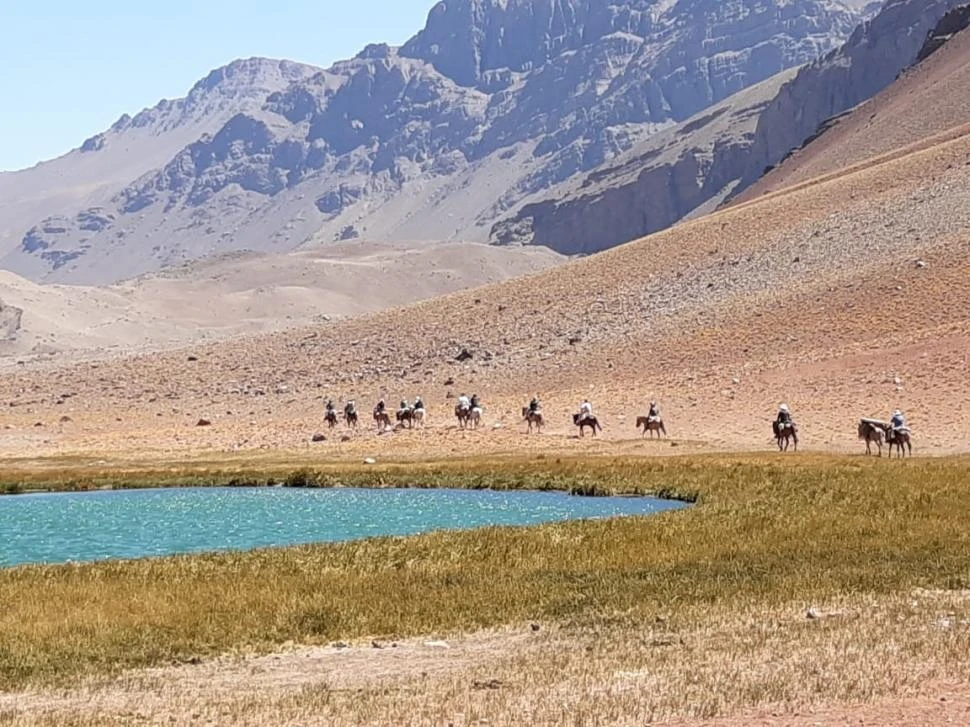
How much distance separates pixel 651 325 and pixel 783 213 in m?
25.6

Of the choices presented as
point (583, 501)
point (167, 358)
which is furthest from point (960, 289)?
point (167, 358)

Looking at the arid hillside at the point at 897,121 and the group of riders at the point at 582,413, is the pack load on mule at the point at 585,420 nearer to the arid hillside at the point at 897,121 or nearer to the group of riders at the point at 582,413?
the group of riders at the point at 582,413

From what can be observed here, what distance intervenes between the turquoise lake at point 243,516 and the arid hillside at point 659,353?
15.9m

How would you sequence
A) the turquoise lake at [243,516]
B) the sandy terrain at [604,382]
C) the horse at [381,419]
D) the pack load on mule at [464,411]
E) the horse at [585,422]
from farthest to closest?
the horse at [381,419]
the pack load on mule at [464,411]
the horse at [585,422]
the turquoise lake at [243,516]
the sandy terrain at [604,382]

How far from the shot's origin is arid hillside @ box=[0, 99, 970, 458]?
245 ft

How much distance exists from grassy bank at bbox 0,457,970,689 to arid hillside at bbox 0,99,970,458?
29.9 m

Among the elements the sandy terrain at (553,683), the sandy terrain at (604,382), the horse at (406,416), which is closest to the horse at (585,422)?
the sandy terrain at (604,382)

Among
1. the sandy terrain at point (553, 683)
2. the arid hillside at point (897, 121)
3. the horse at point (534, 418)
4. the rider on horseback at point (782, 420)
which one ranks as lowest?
the sandy terrain at point (553, 683)

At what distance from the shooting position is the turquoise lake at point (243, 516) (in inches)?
1561

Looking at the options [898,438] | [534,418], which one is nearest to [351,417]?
[534,418]

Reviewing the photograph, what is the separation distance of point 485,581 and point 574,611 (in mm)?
Result: 3044

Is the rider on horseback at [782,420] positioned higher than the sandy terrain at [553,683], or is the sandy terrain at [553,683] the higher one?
the rider on horseback at [782,420]

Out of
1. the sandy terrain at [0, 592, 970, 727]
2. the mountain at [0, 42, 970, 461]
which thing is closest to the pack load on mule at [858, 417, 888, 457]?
the mountain at [0, 42, 970, 461]

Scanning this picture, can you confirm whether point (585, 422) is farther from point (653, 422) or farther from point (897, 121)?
point (897, 121)
